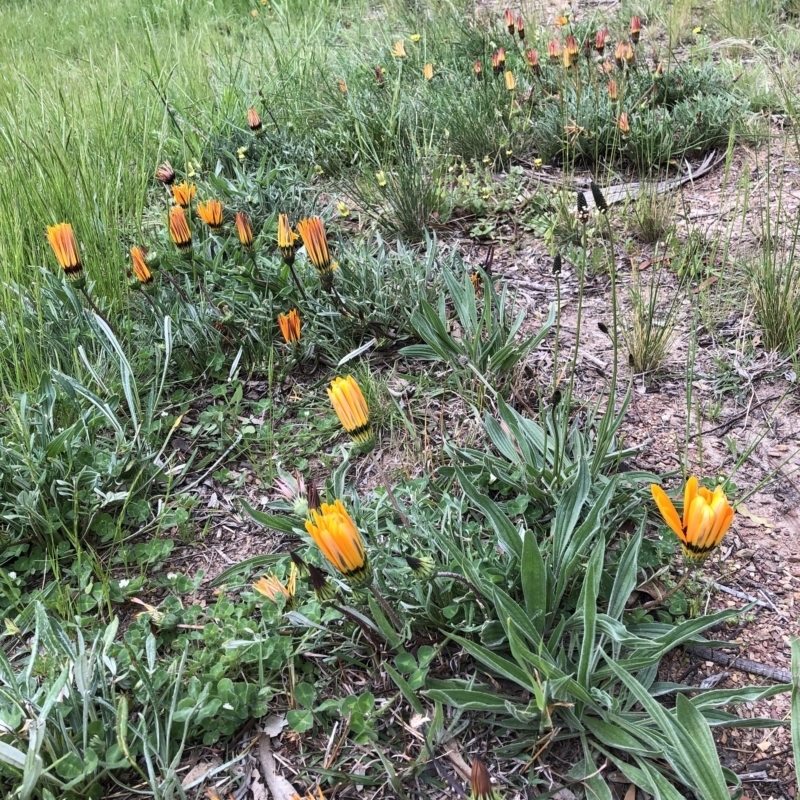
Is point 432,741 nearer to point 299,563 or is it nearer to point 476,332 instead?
point 299,563

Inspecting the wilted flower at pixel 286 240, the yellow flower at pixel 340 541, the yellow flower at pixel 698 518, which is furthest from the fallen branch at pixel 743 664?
the wilted flower at pixel 286 240

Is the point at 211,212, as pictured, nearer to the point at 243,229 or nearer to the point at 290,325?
the point at 243,229

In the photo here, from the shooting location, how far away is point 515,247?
2.57 meters

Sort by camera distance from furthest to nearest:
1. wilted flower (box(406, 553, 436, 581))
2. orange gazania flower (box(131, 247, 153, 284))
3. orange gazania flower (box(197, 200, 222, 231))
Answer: orange gazania flower (box(197, 200, 222, 231)), orange gazania flower (box(131, 247, 153, 284)), wilted flower (box(406, 553, 436, 581))

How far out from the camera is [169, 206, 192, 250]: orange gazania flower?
6.54 feet

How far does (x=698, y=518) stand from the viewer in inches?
41.2

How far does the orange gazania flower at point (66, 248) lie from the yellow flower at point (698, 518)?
1625 mm

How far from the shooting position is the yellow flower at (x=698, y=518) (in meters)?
1.03

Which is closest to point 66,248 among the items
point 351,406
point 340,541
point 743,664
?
point 351,406

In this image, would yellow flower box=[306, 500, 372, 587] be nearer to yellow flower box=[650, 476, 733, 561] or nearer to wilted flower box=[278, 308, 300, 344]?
yellow flower box=[650, 476, 733, 561]

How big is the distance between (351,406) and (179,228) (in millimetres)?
1085

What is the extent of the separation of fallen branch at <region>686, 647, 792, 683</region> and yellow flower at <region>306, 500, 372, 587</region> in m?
→ 0.72

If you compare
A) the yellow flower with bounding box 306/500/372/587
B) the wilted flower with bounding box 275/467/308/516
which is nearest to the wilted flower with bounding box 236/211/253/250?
the wilted flower with bounding box 275/467/308/516

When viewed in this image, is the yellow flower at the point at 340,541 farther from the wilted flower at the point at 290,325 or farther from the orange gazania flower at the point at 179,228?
the orange gazania flower at the point at 179,228
